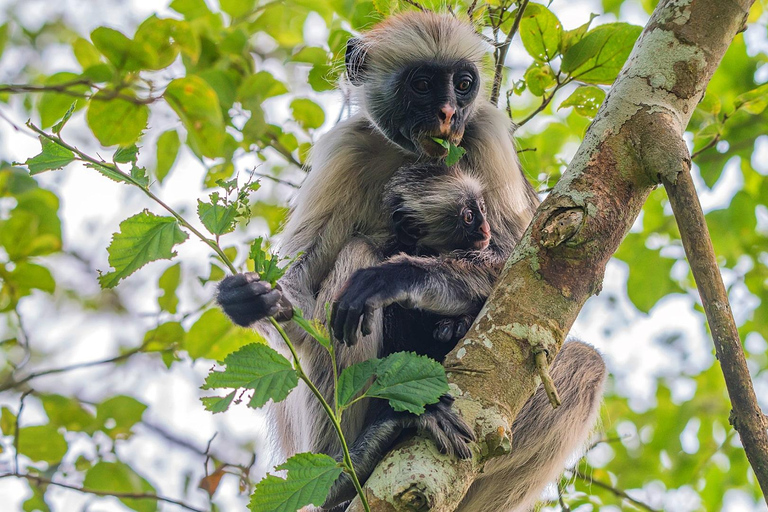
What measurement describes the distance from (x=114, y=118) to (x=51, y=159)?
1145 millimetres

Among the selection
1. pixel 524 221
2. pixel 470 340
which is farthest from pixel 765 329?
pixel 470 340

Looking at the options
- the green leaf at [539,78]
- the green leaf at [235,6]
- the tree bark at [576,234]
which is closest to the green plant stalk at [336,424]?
the tree bark at [576,234]

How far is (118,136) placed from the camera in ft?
10.9

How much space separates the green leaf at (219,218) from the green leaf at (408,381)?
60cm

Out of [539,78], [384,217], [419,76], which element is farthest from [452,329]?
[419,76]

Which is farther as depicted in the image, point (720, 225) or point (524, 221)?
point (720, 225)

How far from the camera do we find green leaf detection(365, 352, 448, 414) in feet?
6.95

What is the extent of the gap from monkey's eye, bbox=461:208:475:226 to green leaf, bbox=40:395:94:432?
2399 millimetres

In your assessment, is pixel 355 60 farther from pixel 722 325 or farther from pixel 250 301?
pixel 722 325

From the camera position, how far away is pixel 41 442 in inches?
153

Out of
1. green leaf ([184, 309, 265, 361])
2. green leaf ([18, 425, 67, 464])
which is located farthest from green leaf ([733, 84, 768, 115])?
green leaf ([18, 425, 67, 464])

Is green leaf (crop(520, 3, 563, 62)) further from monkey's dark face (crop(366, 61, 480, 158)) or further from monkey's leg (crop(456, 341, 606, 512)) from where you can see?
monkey's leg (crop(456, 341, 606, 512))

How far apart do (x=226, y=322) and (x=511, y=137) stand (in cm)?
190

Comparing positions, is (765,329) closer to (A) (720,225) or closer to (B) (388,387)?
(A) (720,225)
